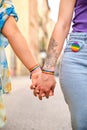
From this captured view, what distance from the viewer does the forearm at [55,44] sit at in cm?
315

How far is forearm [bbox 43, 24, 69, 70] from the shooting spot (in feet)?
10.3

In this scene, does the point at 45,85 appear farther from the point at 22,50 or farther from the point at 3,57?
the point at 3,57

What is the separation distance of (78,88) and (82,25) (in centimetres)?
36

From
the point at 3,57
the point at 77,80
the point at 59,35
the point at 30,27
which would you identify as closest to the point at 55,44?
the point at 59,35

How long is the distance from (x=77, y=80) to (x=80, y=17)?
0.37 m

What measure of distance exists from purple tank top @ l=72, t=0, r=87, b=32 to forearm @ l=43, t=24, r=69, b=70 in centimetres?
9

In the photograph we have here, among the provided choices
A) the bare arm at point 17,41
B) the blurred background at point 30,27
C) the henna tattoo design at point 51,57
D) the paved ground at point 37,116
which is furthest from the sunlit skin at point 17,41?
the blurred background at point 30,27

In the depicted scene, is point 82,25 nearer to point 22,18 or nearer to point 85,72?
point 85,72

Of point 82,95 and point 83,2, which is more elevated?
point 83,2

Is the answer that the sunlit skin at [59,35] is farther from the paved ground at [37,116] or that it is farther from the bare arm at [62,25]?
the paved ground at [37,116]

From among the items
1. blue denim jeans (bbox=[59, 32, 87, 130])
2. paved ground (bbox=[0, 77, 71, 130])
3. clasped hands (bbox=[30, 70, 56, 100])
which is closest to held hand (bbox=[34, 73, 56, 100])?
clasped hands (bbox=[30, 70, 56, 100])

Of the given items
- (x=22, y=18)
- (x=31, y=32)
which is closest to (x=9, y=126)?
(x=22, y=18)

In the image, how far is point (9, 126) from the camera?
19.2 feet

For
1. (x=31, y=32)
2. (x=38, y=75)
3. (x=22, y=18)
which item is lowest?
(x=31, y=32)
